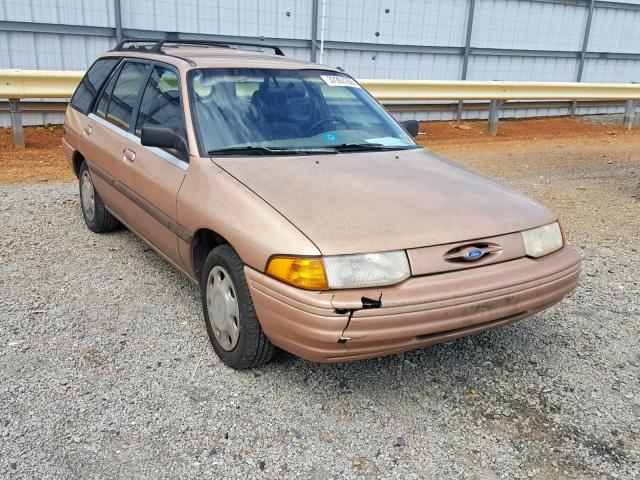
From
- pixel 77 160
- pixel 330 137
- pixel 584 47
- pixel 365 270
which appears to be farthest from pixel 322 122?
pixel 584 47

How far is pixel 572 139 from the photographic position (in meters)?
11.8

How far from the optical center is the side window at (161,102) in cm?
375

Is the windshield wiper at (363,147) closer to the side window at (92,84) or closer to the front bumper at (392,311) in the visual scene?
the front bumper at (392,311)

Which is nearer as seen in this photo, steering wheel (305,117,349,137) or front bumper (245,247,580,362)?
front bumper (245,247,580,362)

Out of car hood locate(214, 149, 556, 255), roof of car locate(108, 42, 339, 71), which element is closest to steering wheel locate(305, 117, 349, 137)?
car hood locate(214, 149, 556, 255)

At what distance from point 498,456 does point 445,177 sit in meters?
1.61

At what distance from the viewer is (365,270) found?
2.63 meters

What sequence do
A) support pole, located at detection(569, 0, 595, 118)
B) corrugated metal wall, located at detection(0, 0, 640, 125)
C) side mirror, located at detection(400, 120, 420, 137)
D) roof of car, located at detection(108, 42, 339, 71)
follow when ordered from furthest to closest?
1. support pole, located at detection(569, 0, 595, 118)
2. corrugated metal wall, located at detection(0, 0, 640, 125)
3. side mirror, located at detection(400, 120, 420, 137)
4. roof of car, located at detection(108, 42, 339, 71)

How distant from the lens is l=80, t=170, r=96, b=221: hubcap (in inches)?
203

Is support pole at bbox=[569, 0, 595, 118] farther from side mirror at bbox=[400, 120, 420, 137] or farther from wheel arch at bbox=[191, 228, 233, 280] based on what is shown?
wheel arch at bbox=[191, 228, 233, 280]

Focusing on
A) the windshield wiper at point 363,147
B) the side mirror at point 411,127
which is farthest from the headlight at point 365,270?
the side mirror at point 411,127

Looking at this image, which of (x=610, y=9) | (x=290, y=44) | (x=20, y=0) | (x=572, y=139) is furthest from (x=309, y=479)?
(x=610, y=9)

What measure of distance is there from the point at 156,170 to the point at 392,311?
76.7 inches

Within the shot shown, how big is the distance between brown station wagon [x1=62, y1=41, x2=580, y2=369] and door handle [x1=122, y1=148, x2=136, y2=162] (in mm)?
24
